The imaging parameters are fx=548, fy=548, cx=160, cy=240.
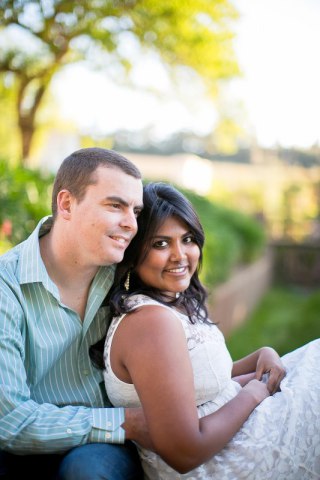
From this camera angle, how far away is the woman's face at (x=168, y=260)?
2.40 metres

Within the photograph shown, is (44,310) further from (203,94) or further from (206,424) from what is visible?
(203,94)

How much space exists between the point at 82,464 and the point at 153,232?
3.18ft

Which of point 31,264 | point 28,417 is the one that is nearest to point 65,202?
point 31,264

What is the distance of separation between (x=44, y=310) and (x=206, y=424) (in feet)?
2.61

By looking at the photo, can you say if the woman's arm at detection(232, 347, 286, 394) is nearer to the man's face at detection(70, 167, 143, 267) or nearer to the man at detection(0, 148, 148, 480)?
the man at detection(0, 148, 148, 480)

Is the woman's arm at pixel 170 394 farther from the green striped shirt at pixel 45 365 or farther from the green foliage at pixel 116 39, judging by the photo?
the green foliage at pixel 116 39

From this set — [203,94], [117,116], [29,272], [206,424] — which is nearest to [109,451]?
[206,424]

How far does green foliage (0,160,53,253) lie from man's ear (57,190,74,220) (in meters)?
2.14

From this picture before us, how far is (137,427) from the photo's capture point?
2088mm

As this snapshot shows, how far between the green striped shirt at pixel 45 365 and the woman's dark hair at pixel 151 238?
0.06 meters

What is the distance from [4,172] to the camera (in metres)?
4.84

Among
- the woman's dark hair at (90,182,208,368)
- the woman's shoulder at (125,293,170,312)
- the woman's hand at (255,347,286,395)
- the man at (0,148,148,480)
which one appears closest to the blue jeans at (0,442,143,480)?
the man at (0,148,148,480)

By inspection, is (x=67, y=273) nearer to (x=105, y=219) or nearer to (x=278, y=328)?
(x=105, y=219)

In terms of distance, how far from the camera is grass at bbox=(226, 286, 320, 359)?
789 centimetres
